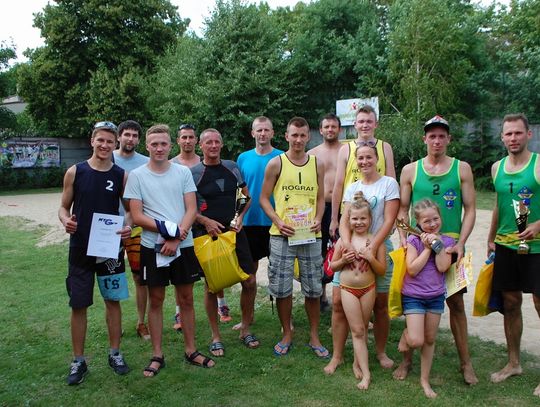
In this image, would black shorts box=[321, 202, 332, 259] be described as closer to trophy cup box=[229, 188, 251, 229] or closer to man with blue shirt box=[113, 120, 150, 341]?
trophy cup box=[229, 188, 251, 229]

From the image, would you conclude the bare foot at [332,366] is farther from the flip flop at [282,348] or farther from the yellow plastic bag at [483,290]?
the yellow plastic bag at [483,290]

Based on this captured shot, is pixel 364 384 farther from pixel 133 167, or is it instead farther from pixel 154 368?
pixel 133 167

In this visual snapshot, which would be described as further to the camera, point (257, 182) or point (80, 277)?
point (257, 182)

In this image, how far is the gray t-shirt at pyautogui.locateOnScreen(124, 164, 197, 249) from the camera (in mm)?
4262

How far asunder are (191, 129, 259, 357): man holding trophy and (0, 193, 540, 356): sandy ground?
8.34 ft

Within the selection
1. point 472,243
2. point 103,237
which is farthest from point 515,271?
point 472,243

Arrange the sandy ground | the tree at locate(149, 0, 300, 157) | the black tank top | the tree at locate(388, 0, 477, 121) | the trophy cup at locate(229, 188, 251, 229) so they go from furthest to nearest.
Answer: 1. the tree at locate(149, 0, 300, 157)
2. the tree at locate(388, 0, 477, 121)
3. the sandy ground
4. the trophy cup at locate(229, 188, 251, 229)
5. the black tank top

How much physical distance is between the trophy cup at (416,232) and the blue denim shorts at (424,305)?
1.27 ft

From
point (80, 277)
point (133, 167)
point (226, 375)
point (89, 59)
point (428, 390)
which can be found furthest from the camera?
point (89, 59)

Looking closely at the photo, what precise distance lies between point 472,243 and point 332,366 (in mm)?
6307

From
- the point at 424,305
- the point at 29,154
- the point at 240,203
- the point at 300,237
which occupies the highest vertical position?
the point at 29,154

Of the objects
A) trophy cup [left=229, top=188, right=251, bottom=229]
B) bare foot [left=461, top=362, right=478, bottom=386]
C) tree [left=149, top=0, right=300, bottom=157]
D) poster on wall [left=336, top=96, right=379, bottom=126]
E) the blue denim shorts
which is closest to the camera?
the blue denim shorts

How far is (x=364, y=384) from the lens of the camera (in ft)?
13.0

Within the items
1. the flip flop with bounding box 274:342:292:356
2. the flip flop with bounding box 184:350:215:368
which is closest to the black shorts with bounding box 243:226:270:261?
the flip flop with bounding box 274:342:292:356
